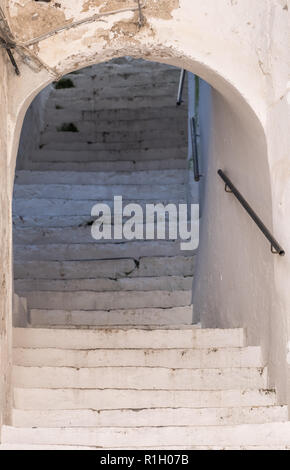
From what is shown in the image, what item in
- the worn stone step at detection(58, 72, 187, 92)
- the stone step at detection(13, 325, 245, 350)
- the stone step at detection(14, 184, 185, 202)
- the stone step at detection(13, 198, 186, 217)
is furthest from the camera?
the worn stone step at detection(58, 72, 187, 92)

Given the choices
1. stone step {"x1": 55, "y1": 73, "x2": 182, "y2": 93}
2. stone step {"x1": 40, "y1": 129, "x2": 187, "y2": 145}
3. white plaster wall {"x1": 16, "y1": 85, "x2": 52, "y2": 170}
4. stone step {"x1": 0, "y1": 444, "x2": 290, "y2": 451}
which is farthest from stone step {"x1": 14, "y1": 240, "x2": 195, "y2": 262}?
stone step {"x1": 0, "y1": 444, "x2": 290, "y2": 451}

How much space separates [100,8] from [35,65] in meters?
0.38

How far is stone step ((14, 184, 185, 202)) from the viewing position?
23.0 ft

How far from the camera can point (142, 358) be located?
4.29 metres

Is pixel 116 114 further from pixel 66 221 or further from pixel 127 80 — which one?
pixel 66 221

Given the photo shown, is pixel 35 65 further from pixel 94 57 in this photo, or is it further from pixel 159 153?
pixel 159 153

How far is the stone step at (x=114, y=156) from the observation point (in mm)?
7527

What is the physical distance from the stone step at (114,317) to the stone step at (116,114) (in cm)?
285

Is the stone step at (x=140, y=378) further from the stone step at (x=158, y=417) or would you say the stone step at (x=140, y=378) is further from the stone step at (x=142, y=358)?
the stone step at (x=158, y=417)

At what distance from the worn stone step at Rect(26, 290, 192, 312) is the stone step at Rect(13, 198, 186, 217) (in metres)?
1.12

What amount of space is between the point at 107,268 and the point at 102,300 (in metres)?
0.40

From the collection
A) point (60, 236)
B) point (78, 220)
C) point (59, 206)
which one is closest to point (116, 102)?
point (59, 206)

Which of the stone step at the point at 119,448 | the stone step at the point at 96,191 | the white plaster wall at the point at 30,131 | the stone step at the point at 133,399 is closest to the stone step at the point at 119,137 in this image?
the white plaster wall at the point at 30,131

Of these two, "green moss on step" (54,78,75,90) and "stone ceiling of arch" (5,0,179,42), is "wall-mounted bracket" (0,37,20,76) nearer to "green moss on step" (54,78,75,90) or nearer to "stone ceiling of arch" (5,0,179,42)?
"stone ceiling of arch" (5,0,179,42)
